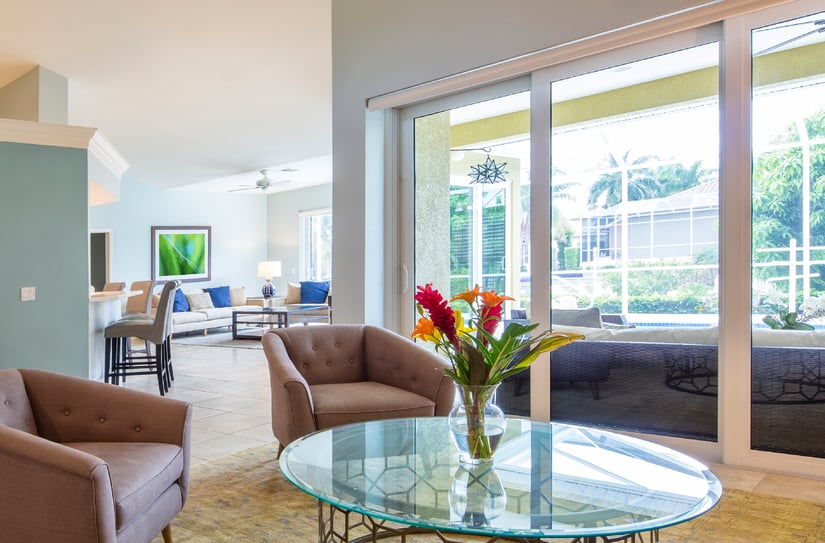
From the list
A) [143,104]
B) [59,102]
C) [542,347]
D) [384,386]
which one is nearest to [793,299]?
[542,347]

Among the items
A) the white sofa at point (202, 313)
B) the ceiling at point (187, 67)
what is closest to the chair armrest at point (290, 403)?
the ceiling at point (187, 67)

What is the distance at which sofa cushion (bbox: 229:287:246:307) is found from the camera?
37.3 feet

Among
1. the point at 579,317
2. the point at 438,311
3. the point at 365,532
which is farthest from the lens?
the point at 579,317

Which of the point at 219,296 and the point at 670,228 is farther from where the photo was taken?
the point at 219,296

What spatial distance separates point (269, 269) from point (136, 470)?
10112mm

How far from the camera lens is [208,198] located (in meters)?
11.8

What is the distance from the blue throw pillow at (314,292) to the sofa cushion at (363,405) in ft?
26.7

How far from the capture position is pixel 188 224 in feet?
37.4

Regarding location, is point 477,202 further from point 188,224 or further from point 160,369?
point 188,224

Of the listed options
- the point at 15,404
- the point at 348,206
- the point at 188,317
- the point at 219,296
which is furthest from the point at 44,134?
the point at 219,296

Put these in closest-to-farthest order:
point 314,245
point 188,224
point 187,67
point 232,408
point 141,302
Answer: point 232,408
point 187,67
point 141,302
point 188,224
point 314,245

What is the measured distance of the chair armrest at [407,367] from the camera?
120 inches

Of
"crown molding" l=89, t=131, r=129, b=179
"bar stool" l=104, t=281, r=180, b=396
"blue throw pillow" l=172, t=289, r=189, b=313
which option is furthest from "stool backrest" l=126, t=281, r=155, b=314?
"blue throw pillow" l=172, t=289, r=189, b=313

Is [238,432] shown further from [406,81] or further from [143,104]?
[143,104]
